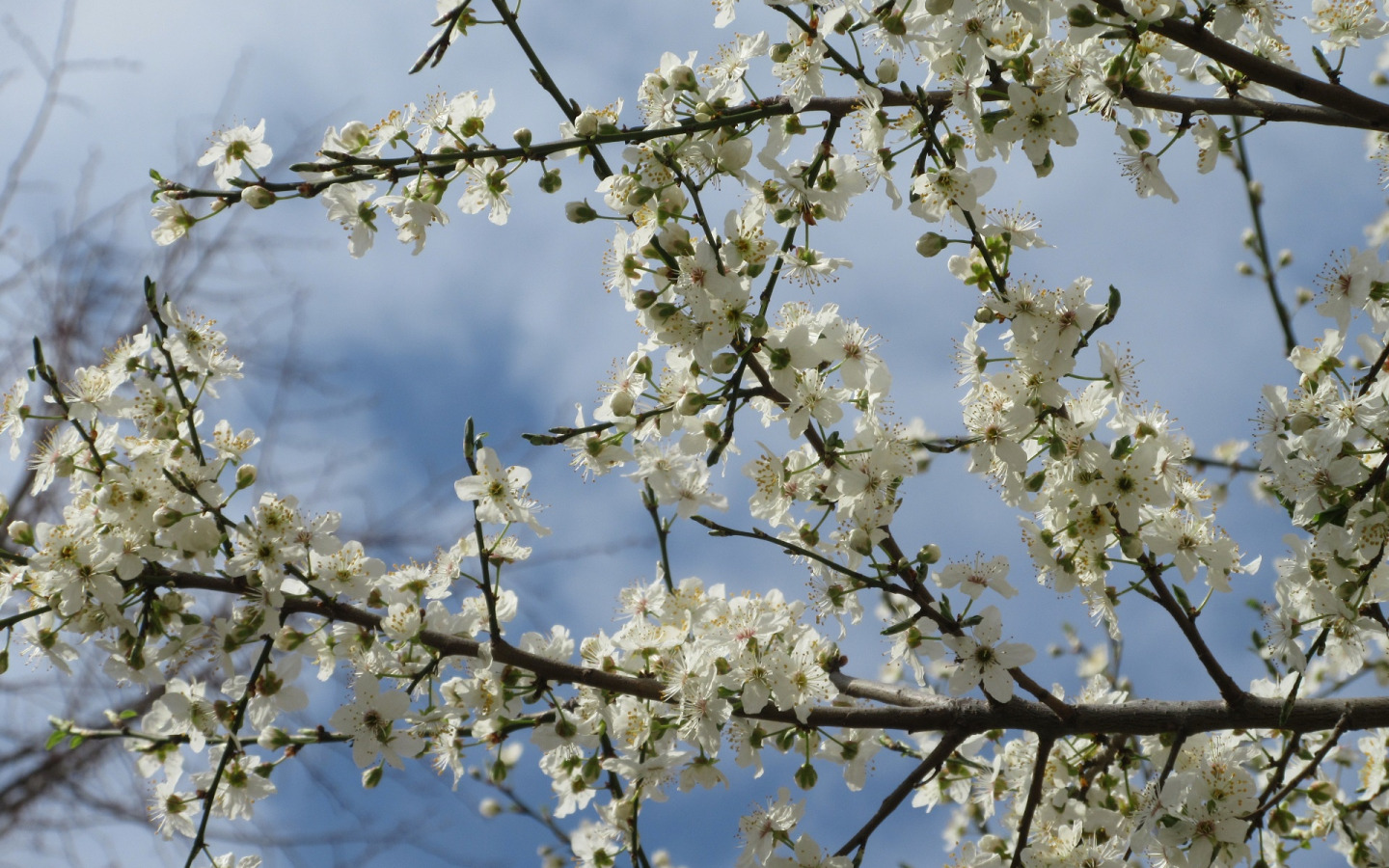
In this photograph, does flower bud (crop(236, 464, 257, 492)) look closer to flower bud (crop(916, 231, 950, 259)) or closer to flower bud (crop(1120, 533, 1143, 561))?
flower bud (crop(916, 231, 950, 259))

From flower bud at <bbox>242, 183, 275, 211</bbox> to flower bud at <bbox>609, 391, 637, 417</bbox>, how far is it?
806mm

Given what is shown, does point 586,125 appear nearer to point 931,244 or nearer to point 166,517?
point 931,244

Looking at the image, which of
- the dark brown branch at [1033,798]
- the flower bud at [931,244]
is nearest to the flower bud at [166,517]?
the flower bud at [931,244]

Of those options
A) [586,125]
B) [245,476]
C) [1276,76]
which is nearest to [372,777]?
[245,476]

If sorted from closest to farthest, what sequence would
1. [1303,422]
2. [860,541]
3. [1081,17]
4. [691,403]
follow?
[1081,17] → [691,403] → [860,541] → [1303,422]

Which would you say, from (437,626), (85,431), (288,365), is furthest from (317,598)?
(288,365)

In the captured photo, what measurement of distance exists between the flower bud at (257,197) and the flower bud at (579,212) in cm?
61

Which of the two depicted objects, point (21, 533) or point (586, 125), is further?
point (21, 533)

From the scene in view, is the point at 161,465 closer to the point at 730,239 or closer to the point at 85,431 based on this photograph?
the point at 85,431

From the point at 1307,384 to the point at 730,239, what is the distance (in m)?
1.42

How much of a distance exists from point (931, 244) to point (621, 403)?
740mm

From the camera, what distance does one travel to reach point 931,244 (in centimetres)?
205

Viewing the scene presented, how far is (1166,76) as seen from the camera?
2.26 meters

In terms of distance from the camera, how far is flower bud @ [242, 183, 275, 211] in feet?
6.37
